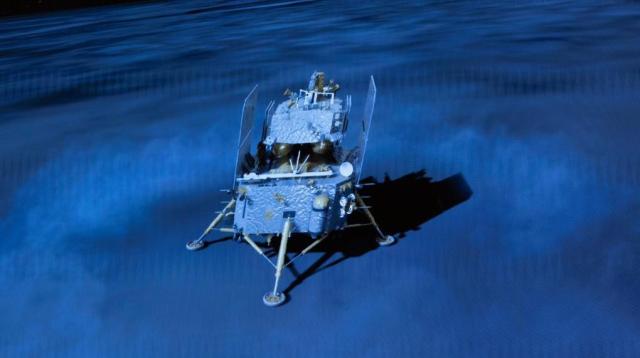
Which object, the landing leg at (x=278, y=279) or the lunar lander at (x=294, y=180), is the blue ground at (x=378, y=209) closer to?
the landing leg at (x=278, y=279)

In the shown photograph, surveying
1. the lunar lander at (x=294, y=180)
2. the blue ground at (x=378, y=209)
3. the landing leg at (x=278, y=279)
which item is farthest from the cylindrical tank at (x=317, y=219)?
the blue ground at (x=378, y=209)

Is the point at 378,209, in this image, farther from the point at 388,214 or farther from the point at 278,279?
the point at 278,279

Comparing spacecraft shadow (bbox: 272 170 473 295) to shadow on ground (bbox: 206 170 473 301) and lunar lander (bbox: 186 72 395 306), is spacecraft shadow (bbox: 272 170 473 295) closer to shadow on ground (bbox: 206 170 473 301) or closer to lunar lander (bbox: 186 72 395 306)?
shadow on ground (bbox: 206 170 473 301)

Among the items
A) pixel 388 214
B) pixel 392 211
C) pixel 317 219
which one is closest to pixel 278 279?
pixel 317 219

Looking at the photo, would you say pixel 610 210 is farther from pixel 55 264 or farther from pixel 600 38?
pixel 600 38

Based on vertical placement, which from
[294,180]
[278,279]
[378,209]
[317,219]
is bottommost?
[278,279]

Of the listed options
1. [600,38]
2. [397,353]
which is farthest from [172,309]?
[600,38]

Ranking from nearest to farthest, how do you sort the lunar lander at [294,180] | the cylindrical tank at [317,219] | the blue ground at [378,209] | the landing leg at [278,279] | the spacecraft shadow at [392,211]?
the blue ground at [378,209] → the landing leg at [278,279] → the cylindrical tank at [317,219] → the lunar lander at [294,180] → the spacecraft shadow at [392,211]
